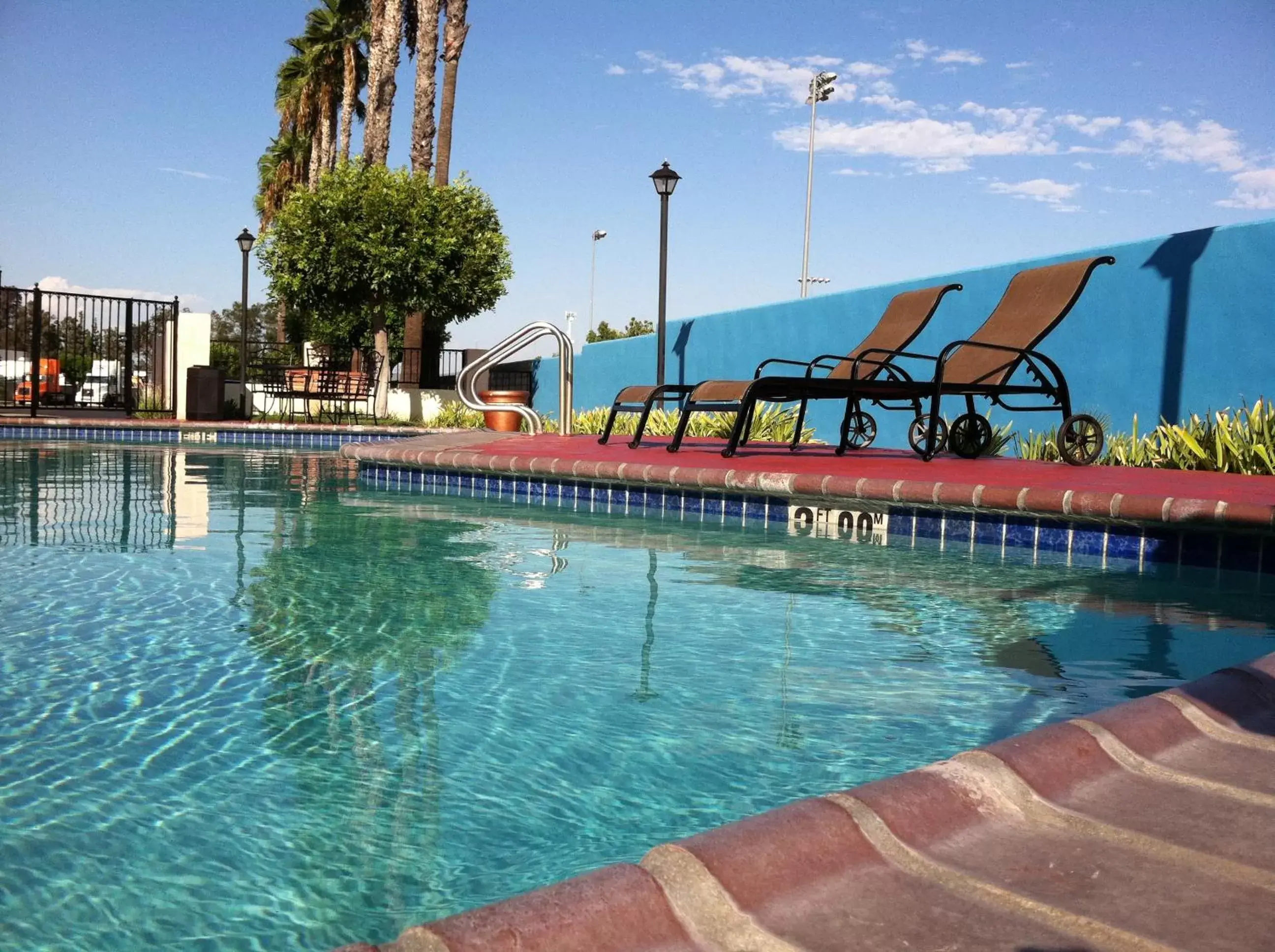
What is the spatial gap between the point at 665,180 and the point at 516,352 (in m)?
2.96

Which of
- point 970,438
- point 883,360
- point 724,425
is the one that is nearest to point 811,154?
point 724,425

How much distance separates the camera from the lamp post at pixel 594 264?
51219mm

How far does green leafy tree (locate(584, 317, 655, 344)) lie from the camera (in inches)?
1911

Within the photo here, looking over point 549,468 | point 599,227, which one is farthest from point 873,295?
point 599,227

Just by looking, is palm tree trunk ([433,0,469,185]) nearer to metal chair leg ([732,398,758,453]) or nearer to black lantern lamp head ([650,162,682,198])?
black lantern lamp head ([650,162,682,198])

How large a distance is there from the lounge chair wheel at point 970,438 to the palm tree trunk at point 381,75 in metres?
16.8

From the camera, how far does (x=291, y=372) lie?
61.3 feet

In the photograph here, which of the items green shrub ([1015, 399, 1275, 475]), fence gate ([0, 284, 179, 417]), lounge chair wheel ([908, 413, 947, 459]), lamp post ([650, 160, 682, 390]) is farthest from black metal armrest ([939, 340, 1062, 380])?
fence gate ([0, 284, 179, 417])

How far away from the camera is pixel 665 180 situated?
12.6 m

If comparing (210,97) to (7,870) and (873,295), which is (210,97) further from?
(7,870)

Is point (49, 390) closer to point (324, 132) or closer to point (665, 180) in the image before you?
point (665, 180)

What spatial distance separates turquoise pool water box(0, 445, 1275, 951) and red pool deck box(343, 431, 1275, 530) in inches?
12.9

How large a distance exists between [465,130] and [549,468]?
1861 centimetres

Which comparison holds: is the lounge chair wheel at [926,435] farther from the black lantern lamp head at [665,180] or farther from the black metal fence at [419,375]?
the black metal fence at [419,375]
